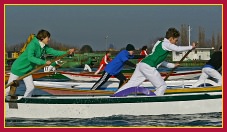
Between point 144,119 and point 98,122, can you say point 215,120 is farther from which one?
point 98,122

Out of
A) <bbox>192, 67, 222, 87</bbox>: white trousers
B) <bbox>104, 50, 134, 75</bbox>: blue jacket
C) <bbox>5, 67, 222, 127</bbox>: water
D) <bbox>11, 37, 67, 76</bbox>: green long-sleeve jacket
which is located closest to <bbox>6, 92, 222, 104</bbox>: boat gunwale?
<bbox>5, 67, 222, 127</bbox>: water

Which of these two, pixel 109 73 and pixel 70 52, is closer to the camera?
pixel 70 52

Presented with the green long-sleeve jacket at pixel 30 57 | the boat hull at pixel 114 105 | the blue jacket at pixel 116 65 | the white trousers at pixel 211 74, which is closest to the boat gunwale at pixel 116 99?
the boat hull at pixel 114 105

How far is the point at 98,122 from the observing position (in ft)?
40.2

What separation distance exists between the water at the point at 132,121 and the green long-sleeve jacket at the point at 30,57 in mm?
1251

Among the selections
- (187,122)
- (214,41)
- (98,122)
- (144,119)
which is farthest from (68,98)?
(214,41)

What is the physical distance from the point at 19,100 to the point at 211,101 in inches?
192

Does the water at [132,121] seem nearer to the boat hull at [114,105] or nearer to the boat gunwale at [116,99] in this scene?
the boat hull at [114,105]

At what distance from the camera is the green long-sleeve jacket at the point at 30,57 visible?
12361mm

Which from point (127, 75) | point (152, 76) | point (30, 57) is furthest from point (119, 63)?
point (127, 75)

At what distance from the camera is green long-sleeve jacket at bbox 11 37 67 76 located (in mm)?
12361

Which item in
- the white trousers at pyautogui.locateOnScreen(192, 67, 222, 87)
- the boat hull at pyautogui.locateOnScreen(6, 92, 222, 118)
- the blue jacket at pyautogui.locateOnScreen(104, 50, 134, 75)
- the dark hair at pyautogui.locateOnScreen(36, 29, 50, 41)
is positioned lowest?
the boat hull at pyautogui.locateOnScreen(6, 92, 222, 118)

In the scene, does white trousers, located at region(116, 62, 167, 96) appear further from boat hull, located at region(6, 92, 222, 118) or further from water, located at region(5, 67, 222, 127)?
water, located at region(5, 67, 222, 127)

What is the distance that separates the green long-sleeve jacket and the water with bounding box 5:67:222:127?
1.25 m
